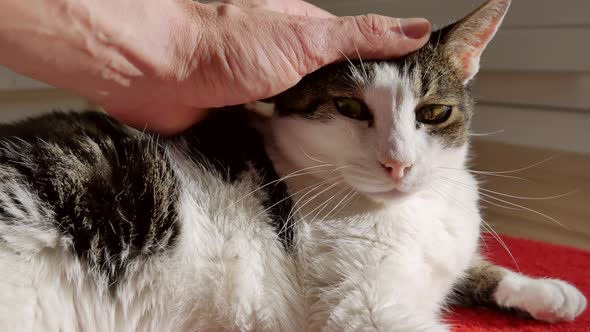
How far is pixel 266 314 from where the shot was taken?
93 centimetres

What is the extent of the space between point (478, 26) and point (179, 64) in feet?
1.78

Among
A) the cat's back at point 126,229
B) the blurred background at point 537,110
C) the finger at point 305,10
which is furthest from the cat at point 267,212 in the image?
the blurred background at point 537,110

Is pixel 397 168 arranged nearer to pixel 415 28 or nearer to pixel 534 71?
pixel 415 28

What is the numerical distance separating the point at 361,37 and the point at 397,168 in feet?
Answer: 0.82

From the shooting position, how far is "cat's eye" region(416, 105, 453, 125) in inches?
38.6

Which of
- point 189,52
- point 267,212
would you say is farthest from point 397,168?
point 189,52

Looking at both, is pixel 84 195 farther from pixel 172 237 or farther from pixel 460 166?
pixel 460 166

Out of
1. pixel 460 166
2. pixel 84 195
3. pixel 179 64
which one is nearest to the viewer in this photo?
pixel 84 195

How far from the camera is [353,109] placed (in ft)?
3.23

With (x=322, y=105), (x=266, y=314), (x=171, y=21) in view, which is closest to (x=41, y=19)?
(x=171, y=21)

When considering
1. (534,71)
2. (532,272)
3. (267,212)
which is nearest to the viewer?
(267,212)

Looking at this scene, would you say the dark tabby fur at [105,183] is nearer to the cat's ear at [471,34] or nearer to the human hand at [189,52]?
the human hand at [189,52]

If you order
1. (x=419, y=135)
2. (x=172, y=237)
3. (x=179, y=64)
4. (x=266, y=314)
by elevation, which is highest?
(x=179, y=64)

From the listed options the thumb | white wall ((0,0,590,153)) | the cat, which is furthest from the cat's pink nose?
white wall ((0,0,590,153))
